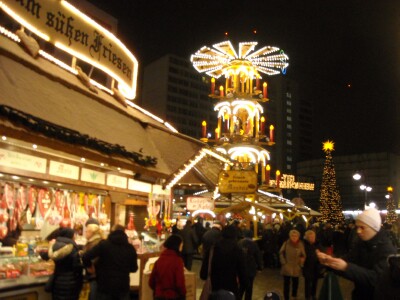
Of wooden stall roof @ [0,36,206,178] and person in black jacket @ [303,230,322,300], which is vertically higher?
wooden stall roof @ [0,36,206,178]

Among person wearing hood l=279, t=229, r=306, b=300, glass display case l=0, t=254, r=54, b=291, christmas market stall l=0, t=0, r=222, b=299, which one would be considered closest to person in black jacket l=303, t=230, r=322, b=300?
person wearing hood l=279, t=229, r=306, b=300

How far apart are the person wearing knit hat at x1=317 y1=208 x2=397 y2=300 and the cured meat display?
5.92m

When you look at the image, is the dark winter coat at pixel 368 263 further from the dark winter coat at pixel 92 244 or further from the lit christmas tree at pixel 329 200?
the lit christmas tree at pixel 329 200

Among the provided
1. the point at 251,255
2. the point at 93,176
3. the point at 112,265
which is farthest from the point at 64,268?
the point at 251,255

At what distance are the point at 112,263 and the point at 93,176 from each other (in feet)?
12.3

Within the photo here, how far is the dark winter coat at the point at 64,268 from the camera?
24.6 ft

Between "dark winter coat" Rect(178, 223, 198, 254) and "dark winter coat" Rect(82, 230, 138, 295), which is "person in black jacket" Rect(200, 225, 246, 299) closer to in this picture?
"dark winter coat" Rect(82, 230, 138, 295)

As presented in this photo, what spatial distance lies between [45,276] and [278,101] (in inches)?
6106

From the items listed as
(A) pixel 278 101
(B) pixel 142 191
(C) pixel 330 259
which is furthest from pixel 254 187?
(A) pixel 278 101

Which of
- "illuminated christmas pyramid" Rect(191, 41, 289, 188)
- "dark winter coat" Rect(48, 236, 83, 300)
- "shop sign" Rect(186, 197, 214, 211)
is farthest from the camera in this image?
"illuminated christmas pyramid" Rect(191, 41, 289, 188)

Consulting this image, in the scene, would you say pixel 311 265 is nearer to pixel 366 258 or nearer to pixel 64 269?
pixel 64 269

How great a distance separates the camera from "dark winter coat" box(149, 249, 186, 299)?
6.86 metres

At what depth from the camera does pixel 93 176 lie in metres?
10.6

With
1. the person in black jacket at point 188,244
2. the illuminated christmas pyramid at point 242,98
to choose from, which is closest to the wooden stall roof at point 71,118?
the person in black jacket at point 188,244
